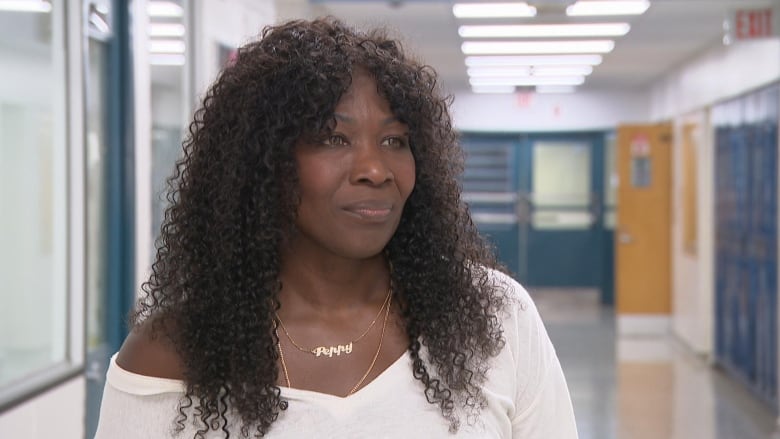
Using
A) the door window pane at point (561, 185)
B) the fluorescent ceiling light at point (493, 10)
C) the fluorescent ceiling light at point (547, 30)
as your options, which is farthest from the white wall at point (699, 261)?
the door window pane at point (561, 185)

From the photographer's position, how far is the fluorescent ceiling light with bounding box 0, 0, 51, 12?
318 centimetres

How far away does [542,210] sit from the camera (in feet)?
45.2

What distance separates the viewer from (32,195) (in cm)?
346

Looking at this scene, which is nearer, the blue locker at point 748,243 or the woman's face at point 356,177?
the woman's face at point 356,177

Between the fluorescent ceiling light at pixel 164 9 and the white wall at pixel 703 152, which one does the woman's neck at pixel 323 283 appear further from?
the white wall at pixel 703 152

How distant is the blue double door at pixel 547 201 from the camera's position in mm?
13508

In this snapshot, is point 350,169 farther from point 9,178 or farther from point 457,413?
point 9,178

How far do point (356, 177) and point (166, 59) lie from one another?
377 centimetres

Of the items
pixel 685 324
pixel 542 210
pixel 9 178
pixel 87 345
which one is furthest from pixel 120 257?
pixel 542 210

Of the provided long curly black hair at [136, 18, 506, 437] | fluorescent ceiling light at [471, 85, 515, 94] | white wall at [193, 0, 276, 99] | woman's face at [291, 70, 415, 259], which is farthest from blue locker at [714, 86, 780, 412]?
woman's face at [291, 70, 415, 259]

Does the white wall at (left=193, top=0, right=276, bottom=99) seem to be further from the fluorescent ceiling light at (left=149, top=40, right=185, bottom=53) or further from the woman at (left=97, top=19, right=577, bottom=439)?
the woman at (left=97, top=19, right=577, bottom=439)

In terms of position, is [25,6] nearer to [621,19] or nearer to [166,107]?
[166,107]

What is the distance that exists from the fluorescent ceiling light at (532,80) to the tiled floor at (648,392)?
8.76 feet

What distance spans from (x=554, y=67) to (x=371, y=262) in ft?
30.0
